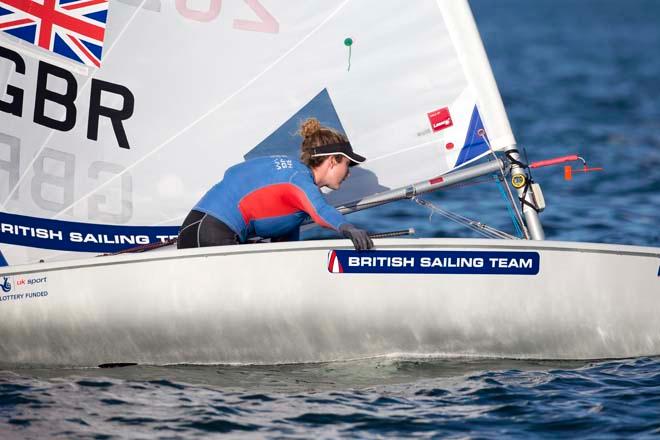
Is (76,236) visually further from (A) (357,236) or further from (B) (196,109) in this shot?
(A) (357,236)

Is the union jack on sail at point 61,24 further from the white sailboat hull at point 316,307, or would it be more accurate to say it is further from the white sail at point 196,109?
the white sailboat hull at point 316,307

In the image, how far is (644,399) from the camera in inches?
185

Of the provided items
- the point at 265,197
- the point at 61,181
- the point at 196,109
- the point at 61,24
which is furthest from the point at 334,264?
the point at 61,24

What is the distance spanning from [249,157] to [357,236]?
Answer: 1073mm

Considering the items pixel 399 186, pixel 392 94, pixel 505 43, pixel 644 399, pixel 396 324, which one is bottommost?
pixel 644 399

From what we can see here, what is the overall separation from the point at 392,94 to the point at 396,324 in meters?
1.15

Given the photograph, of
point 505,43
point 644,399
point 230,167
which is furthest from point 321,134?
point 505,43

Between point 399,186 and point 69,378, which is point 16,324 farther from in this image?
point 399,186

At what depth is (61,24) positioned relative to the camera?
5527 millimetres

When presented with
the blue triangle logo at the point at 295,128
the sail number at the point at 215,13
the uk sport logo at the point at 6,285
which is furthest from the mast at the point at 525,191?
the uk sport logo at the point at 6,285

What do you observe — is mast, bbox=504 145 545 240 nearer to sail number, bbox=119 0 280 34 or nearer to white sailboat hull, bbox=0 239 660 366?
white sailboat hull, bbox=0 239 660 366

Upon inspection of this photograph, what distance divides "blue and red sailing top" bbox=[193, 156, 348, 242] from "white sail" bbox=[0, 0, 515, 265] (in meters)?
0.50

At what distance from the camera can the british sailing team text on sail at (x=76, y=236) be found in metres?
5.69

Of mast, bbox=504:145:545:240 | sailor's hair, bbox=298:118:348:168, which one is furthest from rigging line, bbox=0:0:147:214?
mast, bbox=504:145:545:240
